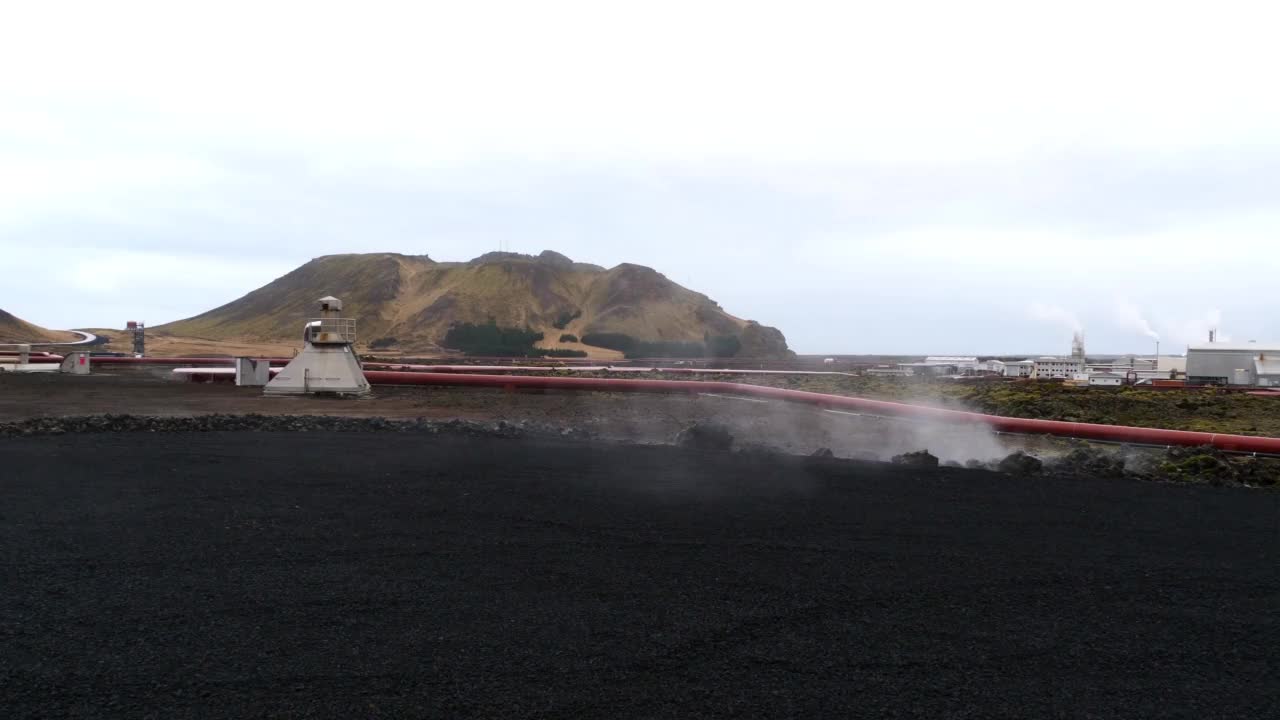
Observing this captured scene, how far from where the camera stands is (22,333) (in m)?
62.8

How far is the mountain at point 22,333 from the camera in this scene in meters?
60.1

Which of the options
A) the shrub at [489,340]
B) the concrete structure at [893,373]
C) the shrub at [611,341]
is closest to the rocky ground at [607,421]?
the concrete structure at [893,373]

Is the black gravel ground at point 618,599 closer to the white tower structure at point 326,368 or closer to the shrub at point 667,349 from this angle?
the white tower structure at point 326,368

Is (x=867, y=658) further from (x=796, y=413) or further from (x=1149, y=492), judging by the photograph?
(x=796, y=413)

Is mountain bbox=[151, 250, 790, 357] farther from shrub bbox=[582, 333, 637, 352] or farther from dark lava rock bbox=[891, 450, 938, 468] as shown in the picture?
dark lava rock bbox=[891, 450, 938, 468]

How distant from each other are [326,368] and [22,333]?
5763 cm

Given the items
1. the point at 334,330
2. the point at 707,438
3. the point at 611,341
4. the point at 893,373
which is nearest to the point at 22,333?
the point at 611,341

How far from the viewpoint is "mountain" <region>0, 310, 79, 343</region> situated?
6011 cm

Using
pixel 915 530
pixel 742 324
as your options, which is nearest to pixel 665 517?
pixel 915 530

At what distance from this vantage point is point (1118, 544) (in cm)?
571

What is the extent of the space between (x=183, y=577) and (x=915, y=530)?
4494 millimetres

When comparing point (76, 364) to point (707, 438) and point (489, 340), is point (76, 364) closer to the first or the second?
point (707, 438)

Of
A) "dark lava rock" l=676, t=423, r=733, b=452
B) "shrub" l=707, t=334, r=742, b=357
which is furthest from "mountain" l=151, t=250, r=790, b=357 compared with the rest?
"dark lava rock" l=676, t=423, r=733, b=452

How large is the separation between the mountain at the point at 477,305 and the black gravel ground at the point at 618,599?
6422 cm
